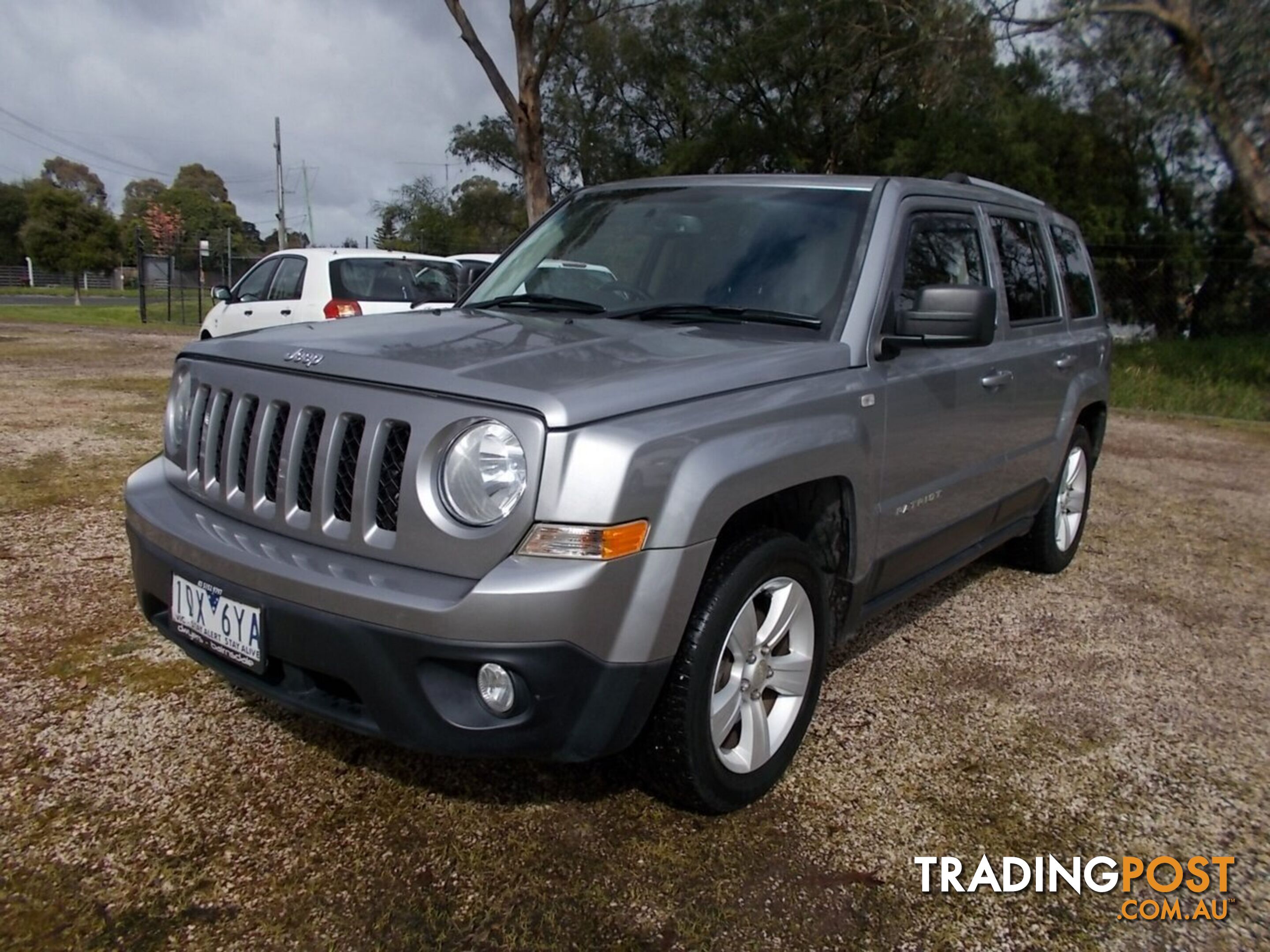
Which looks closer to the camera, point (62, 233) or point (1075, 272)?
point (1075, 272)

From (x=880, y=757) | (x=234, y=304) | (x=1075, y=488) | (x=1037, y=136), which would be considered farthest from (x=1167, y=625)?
(x=1037, y=136)

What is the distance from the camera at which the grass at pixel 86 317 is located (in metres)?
21.3

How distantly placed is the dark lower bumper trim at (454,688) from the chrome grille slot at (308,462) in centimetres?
24

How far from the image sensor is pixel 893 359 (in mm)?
3090

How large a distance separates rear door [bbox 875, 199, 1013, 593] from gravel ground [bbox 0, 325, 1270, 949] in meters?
0.54

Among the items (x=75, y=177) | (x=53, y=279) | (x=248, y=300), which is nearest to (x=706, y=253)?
(x=248, y=300)

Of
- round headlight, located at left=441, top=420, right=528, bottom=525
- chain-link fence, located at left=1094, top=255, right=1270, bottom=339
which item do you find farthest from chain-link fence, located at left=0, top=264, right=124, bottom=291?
round headlight, located at left=441, top=420, right=528, bottom=525

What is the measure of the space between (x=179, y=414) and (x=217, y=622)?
0.77 metres

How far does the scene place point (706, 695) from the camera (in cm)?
238

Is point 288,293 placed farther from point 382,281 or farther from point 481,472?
point 481,472

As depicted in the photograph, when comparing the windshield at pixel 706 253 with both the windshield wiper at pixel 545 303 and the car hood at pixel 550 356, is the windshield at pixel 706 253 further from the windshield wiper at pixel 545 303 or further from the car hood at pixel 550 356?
the car hood at pixel 550 356

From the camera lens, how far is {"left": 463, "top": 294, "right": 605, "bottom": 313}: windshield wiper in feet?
10.7

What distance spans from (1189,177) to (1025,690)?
1893 cm

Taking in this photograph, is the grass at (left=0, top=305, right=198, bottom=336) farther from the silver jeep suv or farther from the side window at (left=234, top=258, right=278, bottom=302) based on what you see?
the silver jeep suv
